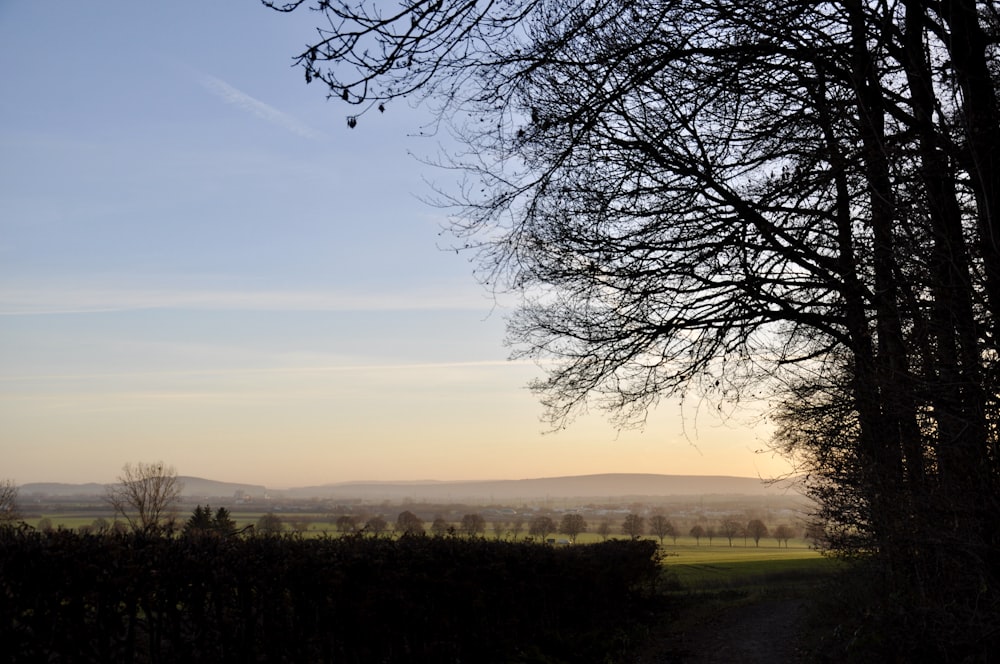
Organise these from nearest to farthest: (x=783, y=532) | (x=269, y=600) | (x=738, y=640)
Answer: (x=269, y=600), (x=738, y=640), (x=783, y=532)

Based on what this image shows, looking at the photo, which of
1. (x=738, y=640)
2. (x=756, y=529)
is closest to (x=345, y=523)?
(x=738, y=640)

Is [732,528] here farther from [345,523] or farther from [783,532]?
[345,523]

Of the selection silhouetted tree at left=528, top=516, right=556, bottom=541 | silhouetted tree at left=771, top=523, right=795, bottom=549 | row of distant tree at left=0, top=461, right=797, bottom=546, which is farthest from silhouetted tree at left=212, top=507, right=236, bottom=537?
silhouetted tree at left=771, top=523, right=795, bottom=549

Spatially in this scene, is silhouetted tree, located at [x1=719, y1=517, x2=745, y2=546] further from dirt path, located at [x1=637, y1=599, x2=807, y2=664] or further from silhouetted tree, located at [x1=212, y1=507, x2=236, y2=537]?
silhouetted tree, located at [x1=212, y1=507, x2=236, y2=537]

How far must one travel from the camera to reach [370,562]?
827 centimetres

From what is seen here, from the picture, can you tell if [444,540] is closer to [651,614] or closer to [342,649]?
[342,649]

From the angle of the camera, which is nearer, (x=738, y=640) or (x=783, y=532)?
(x=738, y=640)

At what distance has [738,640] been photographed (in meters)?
13.2

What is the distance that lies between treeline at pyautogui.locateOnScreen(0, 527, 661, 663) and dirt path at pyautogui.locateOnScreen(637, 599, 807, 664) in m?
→ 1.28

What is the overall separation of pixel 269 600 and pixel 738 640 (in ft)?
29.8

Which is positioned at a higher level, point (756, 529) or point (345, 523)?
point (345, 523)

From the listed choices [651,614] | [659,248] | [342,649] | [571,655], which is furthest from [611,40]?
[651,614]

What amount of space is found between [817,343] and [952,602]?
17.6 ft

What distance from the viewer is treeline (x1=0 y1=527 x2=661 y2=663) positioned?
577cm
